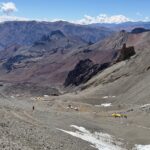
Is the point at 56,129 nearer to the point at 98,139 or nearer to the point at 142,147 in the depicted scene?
the point at 98,139

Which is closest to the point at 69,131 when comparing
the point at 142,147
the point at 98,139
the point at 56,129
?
the point at 56,129

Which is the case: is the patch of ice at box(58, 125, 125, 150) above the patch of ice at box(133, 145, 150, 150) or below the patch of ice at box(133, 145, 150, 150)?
above

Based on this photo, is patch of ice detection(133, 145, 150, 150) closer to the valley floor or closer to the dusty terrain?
the valley floor

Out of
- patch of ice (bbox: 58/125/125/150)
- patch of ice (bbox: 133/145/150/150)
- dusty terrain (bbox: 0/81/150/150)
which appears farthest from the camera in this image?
patch of ice (bbox: 133/145/150/150)

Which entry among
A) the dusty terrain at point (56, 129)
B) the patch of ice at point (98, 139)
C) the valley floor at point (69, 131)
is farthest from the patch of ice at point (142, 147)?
the patch of ice at point (98, 139)

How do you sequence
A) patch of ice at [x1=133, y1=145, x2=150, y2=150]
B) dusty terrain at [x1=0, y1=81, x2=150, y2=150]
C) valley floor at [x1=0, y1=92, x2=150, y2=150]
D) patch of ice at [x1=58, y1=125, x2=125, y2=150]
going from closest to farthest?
dusty terrain at [x1=0, y1=81, x2=150, y2=150] < valley floor at [x1=0, y1=92, x2=150, y2=150] < patch of ice at [x1=58, y1=125, x2=125, y2=150] < patch of ice at [x1=133, y1=145, x2=150, y2=150]

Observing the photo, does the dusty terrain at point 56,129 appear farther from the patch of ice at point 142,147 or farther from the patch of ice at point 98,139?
the patch of ice at point 142,147

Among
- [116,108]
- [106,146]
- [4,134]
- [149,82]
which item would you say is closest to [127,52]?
[149,82]

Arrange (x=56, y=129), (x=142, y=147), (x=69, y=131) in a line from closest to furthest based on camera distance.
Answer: (x=56, y=129) < (x=69, y=131) < (x=142, y=147)

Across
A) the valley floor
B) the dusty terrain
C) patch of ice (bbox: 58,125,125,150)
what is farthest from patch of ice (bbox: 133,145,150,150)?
patch of ice (bbox: 58,125,125,150)
